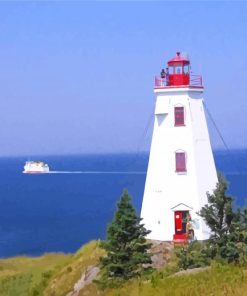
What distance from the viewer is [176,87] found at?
2666cm

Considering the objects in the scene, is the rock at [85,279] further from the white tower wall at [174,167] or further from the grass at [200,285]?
the grass at [200,285]

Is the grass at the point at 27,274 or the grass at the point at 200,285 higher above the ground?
the grass at the point at 27,274

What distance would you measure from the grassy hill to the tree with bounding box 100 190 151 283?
676 mm

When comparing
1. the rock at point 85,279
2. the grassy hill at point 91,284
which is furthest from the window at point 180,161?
the rock at point 85,279

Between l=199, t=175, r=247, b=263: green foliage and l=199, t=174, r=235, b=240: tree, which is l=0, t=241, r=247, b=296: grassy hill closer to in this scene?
l=199, t=175, r=247, b=263: green foliage

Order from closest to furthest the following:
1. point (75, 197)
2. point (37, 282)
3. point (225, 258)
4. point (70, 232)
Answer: point (225, 258)
point (37, 282)
point (70, 232)
point (75, 197)

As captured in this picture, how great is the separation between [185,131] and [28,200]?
103097mm

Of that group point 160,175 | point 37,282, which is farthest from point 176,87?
point 37,282

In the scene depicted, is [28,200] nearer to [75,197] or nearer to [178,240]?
[75,197]

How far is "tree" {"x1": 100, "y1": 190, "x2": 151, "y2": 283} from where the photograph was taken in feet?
67.6

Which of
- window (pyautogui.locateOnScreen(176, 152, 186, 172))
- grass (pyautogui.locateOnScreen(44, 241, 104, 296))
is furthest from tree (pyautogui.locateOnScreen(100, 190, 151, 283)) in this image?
window (pyautogui.locateOnScreen(176, 152, 186, 172))

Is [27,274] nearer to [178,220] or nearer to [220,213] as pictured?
[178,220]

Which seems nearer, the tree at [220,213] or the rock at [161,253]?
the tree at [220,213]

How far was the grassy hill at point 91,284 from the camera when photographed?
14312mm
